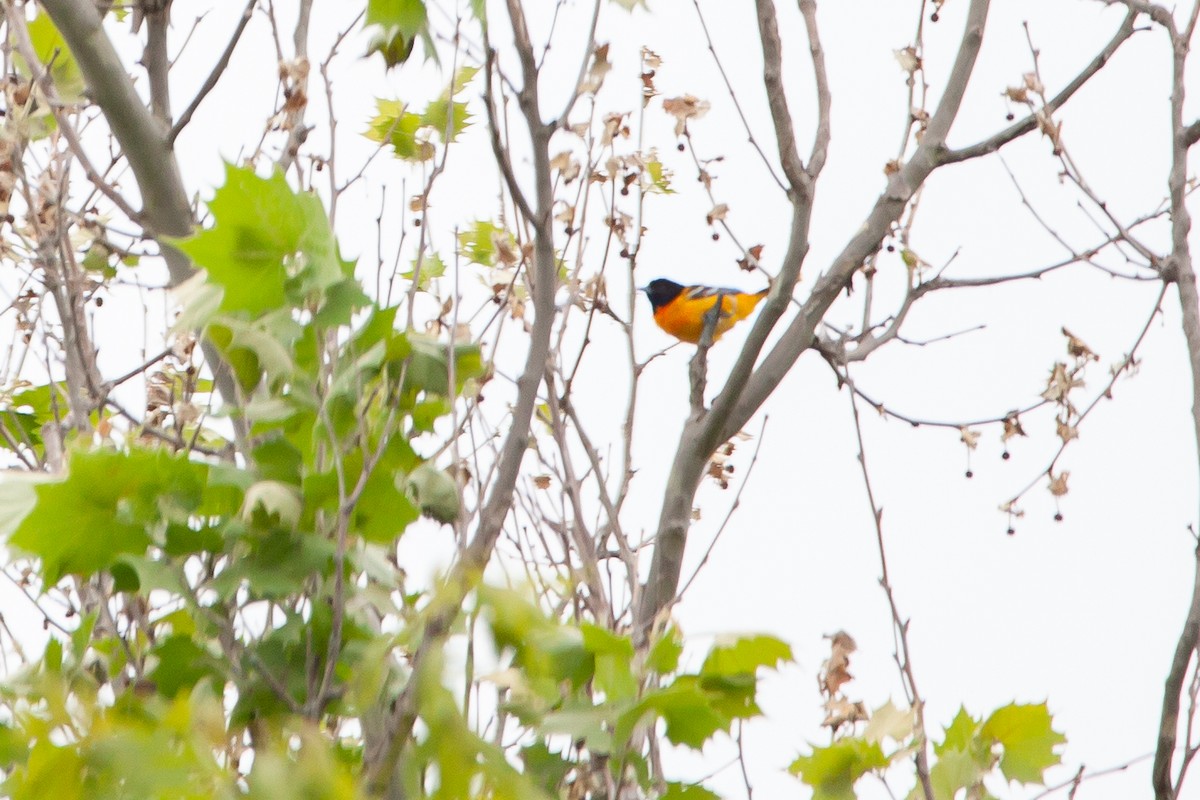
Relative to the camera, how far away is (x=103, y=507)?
5.73ft

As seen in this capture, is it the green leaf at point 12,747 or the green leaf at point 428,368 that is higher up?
the green leaf at point 428,368

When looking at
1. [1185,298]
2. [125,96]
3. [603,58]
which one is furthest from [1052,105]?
[125,96]

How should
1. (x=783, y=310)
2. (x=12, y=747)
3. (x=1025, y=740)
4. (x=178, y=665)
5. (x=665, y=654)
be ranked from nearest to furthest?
(x=12, y=747)
(x=665, y=654)
(x=178, y=665)
(x=1025, y=740)
(x=783, y=310)

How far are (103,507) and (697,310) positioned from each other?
22.1 ft

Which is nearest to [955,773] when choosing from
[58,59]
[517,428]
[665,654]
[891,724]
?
[891,724]

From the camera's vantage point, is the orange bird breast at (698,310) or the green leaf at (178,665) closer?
the green leaf at (178,665)

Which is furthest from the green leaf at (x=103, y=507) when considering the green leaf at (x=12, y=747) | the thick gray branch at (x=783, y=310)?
the thick gray branch at (x=783, y=310)

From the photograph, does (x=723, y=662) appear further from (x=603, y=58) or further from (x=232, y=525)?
(x=603, y=58)

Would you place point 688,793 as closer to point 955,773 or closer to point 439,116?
point 955,773

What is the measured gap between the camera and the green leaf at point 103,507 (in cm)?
170

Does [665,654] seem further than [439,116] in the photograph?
No

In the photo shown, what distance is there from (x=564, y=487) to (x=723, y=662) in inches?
62.2

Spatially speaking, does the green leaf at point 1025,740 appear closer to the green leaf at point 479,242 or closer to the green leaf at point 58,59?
the green leaf at point 479,242

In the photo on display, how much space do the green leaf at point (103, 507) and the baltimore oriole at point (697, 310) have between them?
6.05m
